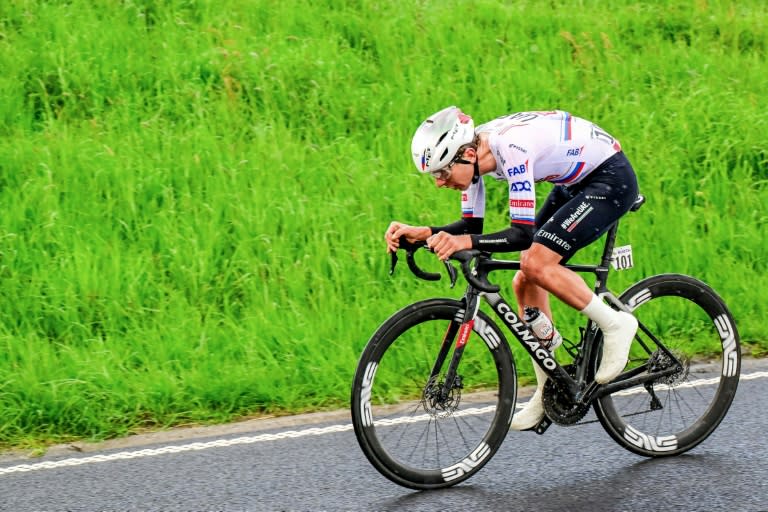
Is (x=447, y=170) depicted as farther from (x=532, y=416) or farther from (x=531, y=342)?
(x=532, y=416)

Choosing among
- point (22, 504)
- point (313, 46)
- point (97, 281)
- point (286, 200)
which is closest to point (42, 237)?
point (97, 281)

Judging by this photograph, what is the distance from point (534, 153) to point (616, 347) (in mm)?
996

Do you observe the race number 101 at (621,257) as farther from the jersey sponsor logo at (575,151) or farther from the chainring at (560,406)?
the chainring at (560,406)

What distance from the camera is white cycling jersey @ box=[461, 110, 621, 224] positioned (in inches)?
169

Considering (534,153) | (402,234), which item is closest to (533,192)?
(534,153)

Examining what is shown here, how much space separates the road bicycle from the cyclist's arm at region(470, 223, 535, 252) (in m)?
0.08

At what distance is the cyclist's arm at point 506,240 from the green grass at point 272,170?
6.45ft

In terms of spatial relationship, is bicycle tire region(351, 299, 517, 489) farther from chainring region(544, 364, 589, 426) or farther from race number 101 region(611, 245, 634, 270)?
race number 101 region(611, 245, 634, 270)

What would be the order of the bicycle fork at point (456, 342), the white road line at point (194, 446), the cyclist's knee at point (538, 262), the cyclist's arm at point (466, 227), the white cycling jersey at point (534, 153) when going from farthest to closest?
the white road line at point (194, 446)
the cyclist's arm at point (466, 227)
the cyclist's knee at point (538, 262)
the bicycle fork at point (456, 342)
the white cycling jersey at point (534, 153)

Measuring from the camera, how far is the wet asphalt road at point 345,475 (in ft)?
14.4

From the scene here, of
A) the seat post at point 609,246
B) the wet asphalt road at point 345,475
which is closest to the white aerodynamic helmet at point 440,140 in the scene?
the seat post at point 609,246

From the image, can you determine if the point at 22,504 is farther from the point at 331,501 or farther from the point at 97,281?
the point at 97,281

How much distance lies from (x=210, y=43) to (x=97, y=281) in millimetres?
3561

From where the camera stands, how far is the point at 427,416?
15.3 ft
